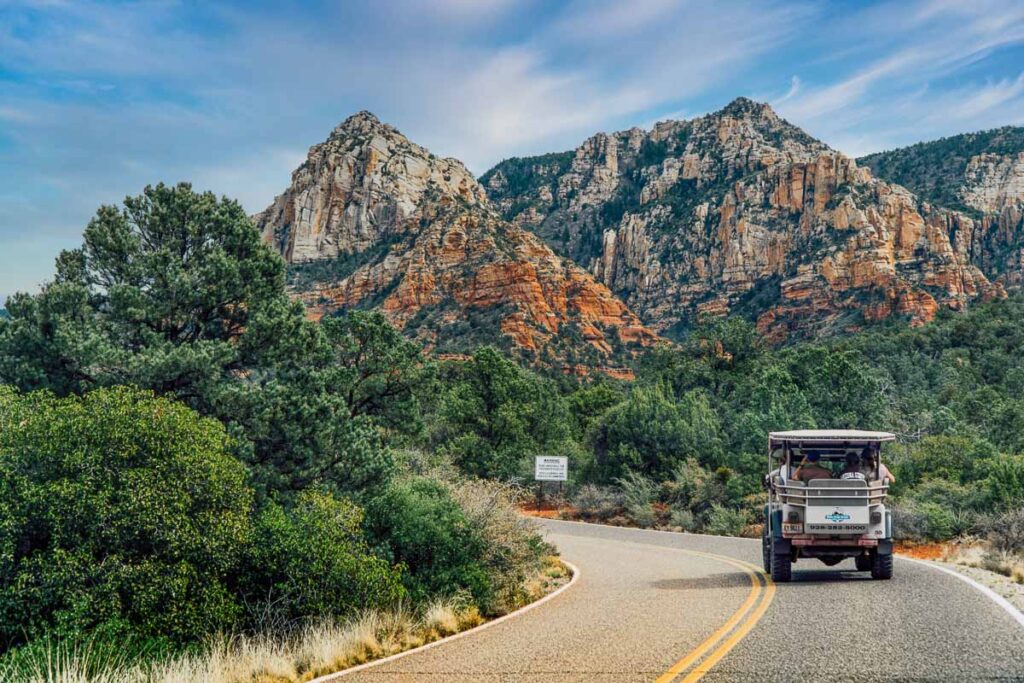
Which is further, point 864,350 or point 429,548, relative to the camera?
point 864,350

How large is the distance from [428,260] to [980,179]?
103 m

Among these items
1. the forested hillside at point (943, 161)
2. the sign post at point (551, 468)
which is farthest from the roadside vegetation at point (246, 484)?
the forested hillside at point (943, 161)

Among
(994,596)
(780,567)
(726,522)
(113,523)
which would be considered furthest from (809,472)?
(726,522)

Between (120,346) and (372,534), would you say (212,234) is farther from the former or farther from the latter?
(372,534)

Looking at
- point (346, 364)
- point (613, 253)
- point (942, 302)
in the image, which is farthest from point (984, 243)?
point (346, 364)

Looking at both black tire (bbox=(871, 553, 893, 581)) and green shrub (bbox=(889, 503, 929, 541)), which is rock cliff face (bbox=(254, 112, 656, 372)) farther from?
black tire (bbox=(871, 553, 893, 581))

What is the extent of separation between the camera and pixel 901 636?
7.72m

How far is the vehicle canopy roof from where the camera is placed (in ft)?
41.1

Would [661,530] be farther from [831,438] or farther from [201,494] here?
[201,494]

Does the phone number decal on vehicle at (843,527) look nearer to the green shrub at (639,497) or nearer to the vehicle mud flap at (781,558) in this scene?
the vehicle mud flap at (781,558)

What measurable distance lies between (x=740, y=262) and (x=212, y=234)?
378 feet

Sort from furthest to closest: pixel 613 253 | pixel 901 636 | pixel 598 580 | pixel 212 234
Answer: pixel 613 253, pixel 212 234, pixel 598 580, pixel 901 636

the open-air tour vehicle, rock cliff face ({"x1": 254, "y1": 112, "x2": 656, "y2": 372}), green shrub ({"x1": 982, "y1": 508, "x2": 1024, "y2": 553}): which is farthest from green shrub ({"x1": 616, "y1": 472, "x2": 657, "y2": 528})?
rock cliff face ({"x1": 254, "y1": 112, "x2": 656, "y2": 372})

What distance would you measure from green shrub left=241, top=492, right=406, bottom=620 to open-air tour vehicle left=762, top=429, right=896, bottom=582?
629 centimetres
